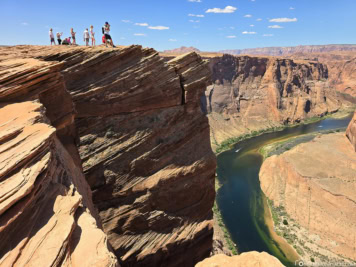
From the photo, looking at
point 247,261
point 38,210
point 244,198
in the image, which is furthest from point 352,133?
point 38,210

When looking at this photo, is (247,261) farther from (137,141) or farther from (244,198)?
(244,198)

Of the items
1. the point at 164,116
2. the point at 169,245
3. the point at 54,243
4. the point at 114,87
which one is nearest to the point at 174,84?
the point at 164,116

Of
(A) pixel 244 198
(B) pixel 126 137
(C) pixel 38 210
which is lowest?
(A) pixel 244 198

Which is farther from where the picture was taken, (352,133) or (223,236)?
(352,133)

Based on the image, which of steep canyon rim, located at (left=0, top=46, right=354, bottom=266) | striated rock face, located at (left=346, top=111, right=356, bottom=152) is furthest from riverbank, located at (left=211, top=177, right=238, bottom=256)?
striated rock face, located at (left=346, top=111, right=356, bottom=152)

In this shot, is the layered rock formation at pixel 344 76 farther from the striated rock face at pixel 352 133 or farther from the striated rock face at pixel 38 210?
the striated rock face at pixel 38 210

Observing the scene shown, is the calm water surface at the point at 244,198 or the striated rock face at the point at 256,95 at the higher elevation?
the striated rock face at the point at 256,95

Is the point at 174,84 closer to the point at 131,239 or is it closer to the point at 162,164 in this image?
the point at 162,164

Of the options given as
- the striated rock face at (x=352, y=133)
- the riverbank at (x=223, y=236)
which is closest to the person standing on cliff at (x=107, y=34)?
the riverbank at (x=223, y=236)
